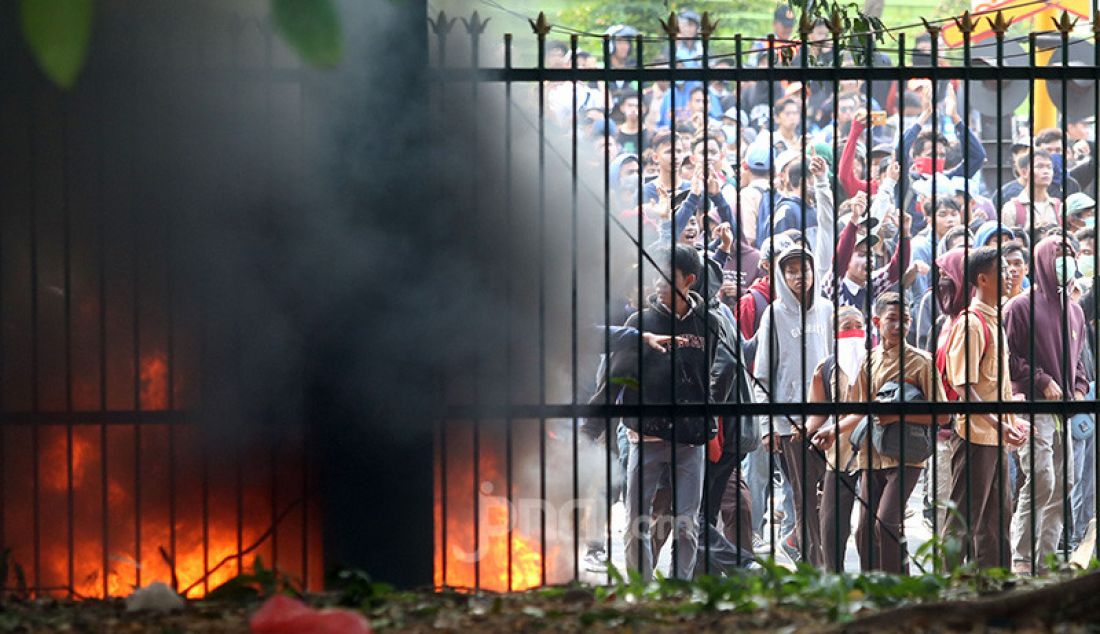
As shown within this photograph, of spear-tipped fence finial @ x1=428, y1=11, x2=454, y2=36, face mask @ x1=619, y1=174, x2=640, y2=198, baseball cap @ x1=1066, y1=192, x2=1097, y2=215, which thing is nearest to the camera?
spear-tipped fence finial @ x1=428, y1=11, x2=454, y2=36

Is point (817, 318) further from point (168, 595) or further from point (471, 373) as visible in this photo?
point (168, 595)

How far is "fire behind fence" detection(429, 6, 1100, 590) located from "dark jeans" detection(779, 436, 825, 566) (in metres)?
0.04

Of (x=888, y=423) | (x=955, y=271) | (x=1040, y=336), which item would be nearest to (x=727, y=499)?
(x=888, y=423)

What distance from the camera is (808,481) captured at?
8.09m

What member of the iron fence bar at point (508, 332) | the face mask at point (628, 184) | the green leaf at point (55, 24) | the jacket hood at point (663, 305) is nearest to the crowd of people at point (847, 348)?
the jacket hood at point (663, 305)

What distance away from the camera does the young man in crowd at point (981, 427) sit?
7629mm

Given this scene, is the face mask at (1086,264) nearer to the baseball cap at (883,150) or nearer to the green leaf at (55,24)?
the baseball cap at (883,150)

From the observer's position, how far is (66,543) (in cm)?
661

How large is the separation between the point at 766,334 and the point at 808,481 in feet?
4.81

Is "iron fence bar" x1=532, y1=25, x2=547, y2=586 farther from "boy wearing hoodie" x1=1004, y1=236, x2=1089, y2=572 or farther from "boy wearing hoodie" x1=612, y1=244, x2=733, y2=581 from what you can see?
"boy wearing hoodie" x1=1004, y1=236, x2=1089, y2=572

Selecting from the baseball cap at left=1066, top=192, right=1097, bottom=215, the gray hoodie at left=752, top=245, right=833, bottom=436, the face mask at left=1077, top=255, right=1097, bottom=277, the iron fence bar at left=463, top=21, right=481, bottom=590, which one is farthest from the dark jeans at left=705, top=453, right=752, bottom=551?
the face mask at left=1077, top=255, right=1097, bottom=277

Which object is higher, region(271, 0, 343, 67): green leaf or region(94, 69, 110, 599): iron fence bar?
region(271, 0, 343, 67): green leaf

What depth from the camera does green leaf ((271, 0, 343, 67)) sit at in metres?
4.36

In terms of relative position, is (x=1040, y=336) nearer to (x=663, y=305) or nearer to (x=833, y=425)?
(x=833, y=425)
